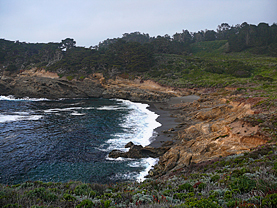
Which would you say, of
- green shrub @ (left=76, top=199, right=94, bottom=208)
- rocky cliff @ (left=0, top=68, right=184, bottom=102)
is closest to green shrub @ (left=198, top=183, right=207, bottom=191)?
green shrub @ (left=76, top=199, right=94, bottom=208)

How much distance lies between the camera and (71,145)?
65.7ft

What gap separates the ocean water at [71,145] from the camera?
1435 cm

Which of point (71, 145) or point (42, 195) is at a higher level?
point (42, 195)

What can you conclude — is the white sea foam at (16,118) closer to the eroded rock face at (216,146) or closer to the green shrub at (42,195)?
the eroded rock face at (216,146)

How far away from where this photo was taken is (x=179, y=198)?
243 inches

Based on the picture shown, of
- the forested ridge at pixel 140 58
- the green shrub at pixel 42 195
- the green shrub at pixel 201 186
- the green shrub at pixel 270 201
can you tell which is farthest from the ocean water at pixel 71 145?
the forested ridge at pixel 140 58

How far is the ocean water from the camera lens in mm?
14352

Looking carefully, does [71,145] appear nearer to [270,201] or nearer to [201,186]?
[201,186]

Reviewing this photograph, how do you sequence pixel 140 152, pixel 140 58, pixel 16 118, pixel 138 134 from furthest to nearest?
pixel 140 58, pixel 16 118, pixel 138 134, pixel 140 152

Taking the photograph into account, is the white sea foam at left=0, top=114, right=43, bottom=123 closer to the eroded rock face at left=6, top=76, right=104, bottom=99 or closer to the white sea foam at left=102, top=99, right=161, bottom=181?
the white sea foam at left=102, top=99, right=161, bottom=181

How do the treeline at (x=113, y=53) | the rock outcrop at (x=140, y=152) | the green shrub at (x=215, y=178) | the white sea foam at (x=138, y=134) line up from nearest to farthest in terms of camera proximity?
the green shrub at (x=215, y=178) < the white sea foam at (x=138, y=134) < the rock outcrop at (x=140, y=152) < the treeline at (x=113, y=53)

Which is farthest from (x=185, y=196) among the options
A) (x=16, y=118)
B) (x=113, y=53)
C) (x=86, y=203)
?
(x=113, y=53)

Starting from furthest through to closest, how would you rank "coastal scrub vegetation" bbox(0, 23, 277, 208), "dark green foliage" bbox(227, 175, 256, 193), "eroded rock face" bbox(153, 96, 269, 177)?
1. "eroded rock face" bbox(153, 96, 269, 177)
2. "dark green foliage" bbox(227, 175, 256, 193)
3. "coastal scrub vegetation" bbox(0, 23, 277, 208)

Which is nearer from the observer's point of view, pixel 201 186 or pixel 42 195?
pixel 42 195
